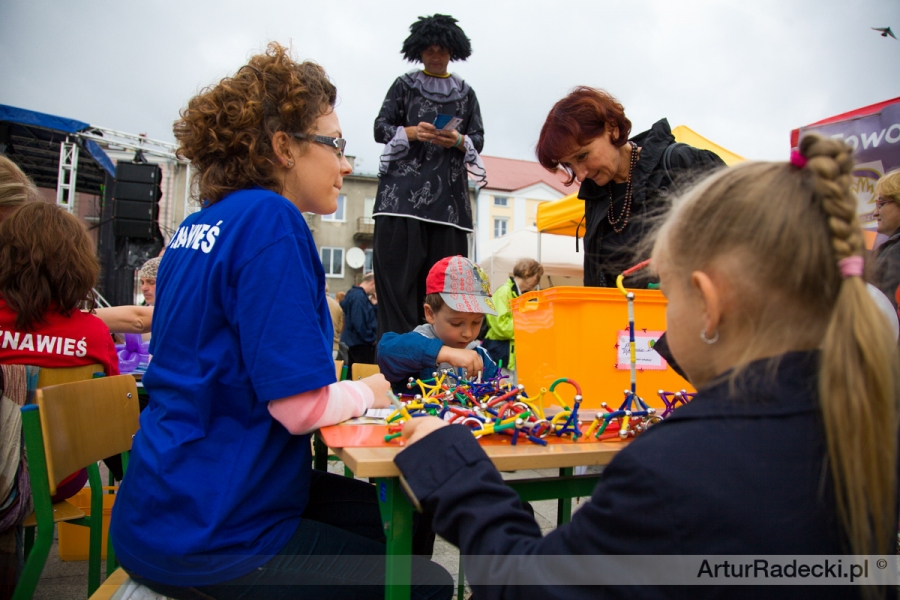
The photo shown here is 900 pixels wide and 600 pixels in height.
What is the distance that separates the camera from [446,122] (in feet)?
9.93

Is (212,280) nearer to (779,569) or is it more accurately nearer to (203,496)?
(203,496)

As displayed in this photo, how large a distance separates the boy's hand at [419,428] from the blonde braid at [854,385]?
570 millimetres

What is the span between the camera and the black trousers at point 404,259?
127 inches

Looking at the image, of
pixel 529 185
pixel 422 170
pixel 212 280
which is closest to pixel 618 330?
pixel 212 280

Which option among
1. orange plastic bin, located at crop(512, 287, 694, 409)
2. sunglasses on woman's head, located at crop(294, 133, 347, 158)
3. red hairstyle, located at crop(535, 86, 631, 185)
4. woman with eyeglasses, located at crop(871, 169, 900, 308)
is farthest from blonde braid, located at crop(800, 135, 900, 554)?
woman with eyeglasses, located at crop(871, 169, 900, 308)

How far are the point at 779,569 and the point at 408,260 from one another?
2.71m

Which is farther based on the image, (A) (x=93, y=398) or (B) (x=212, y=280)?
(A) (x=93, y=398)

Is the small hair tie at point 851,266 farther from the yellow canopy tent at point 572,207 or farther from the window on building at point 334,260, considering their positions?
the window on building at point 334,260

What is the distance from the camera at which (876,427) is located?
65 centimetres

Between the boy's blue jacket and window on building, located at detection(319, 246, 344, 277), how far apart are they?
2684cm

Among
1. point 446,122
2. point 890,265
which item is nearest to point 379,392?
point 446,122

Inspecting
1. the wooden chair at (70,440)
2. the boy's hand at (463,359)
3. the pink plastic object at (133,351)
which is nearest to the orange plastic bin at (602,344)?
the boy's hand at (463,359)

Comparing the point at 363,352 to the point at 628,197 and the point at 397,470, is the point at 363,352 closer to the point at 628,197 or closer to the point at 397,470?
the point at 628,197

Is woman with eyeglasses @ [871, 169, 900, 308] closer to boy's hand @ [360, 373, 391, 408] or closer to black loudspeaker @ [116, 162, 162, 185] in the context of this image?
boy's hand @ [360, 373, 391, 408]
